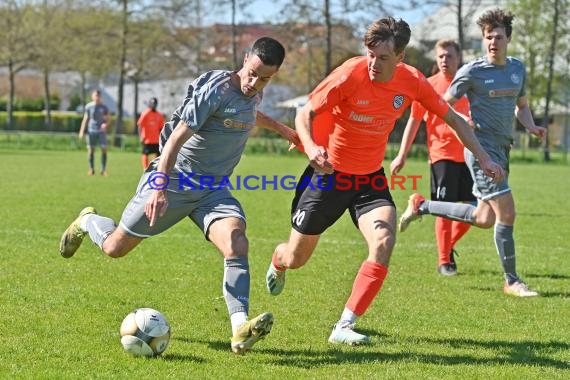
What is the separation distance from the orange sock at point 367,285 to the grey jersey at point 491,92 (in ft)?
8.44

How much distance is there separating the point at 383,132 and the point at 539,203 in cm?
1223

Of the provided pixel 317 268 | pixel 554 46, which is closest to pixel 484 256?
pixel 317 268

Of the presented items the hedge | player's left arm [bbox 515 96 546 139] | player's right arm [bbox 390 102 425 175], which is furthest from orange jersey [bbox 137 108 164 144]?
the hedge

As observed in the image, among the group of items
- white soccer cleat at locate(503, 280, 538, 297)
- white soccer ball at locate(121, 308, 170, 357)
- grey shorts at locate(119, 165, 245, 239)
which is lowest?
white soccer cleat at locate(503, 280, 538, 297)

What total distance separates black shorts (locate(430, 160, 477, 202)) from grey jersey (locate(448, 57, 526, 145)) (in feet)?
4.16

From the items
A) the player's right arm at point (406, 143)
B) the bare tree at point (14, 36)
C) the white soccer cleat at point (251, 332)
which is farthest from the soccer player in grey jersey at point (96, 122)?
the bare tree at point (14, 36)

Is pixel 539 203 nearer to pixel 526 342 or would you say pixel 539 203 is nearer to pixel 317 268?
pixel 317 268

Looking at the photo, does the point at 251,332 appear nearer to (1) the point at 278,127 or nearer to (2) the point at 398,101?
(1) the point at 278,127

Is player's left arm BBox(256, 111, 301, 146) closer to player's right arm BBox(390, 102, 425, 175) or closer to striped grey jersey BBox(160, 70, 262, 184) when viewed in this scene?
striped grey jersey BBox(160, 70, 262, 184)

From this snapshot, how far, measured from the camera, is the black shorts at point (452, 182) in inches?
358

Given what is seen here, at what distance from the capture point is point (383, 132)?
19.8 feet

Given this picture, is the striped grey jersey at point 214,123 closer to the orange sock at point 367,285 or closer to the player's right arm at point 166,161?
the player's right arm at point 166,161

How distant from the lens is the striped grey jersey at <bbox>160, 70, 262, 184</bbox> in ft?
17.5

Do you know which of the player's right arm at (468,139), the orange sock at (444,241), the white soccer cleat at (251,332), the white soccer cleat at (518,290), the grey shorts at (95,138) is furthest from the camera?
the grey shorts at (95,138)
